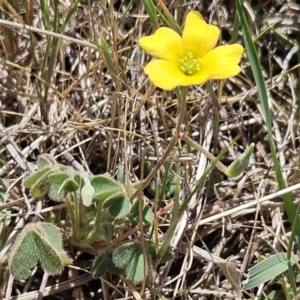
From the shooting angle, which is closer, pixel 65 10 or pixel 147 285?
pixel 147 285

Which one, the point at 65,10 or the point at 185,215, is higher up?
the point at 65,10

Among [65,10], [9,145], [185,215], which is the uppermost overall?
[65,10]

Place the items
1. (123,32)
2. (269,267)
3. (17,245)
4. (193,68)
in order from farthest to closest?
(123,32) → (269,267) → (17,245) → (193,68)

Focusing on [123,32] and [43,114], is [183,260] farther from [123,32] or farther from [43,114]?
[123,32]

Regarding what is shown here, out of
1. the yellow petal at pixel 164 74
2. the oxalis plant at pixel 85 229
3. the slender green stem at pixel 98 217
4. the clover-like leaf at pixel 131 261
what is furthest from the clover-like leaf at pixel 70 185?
the yellow petal at pixel 164 74

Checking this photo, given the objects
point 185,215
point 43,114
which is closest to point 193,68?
point 185,215

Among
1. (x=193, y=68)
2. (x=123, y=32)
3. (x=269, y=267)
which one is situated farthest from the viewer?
(x=123, y=32)

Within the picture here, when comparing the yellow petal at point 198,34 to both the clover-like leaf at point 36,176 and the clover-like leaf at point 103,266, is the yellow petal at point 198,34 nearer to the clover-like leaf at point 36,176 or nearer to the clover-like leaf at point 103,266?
the clover-like leaf at point 36,176

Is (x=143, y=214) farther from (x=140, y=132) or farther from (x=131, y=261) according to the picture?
(x=140, y=132)
